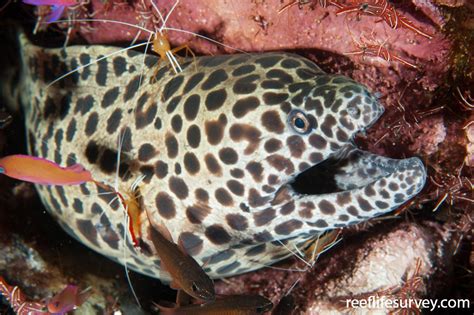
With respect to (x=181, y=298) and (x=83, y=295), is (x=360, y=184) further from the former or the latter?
(x=83, y=295)

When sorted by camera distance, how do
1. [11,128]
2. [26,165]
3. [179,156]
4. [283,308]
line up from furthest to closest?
1. [11,128]
2. [283,308]
3. [179,156]
4. [26,165]

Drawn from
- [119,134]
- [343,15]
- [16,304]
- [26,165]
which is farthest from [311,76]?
[16,304]

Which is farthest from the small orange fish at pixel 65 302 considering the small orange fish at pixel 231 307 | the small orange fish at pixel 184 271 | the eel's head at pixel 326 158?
the eel's head at pixel 326 158

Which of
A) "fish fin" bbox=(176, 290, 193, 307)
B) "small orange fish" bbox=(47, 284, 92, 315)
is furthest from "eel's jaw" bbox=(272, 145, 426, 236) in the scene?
"small orange fish" bbox=(47, 284, 92, 315)

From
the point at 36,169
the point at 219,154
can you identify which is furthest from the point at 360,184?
the point at 36,169

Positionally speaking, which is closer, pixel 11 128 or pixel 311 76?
pixel 311 76

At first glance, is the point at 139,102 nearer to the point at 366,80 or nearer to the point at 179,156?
the point at 179,156

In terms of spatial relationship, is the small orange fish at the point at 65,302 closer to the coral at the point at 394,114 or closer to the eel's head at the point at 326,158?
the coral at the point at 394,114
